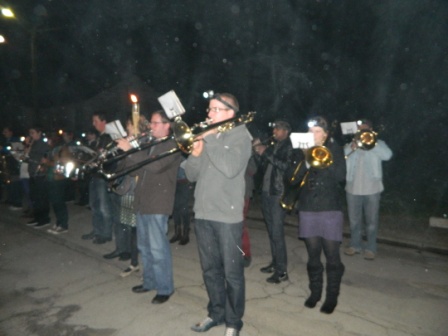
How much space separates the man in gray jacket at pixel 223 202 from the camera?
3.33 meters

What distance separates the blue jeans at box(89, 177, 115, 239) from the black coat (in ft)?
13.7

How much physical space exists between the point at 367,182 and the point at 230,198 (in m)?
3.24

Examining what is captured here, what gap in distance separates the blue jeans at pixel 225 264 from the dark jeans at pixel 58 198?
5057 mm

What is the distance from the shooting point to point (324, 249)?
407 centimetres

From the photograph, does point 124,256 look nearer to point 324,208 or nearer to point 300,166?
point 300,166

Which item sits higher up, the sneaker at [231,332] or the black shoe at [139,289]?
the sneaker at [231,332]

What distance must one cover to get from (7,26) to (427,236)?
75.8ft

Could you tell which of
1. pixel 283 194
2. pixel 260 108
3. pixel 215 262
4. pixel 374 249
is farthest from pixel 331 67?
pixel 215 262

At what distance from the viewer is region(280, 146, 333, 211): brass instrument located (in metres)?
4.01

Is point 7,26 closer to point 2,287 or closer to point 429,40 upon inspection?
point 2,287

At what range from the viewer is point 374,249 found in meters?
5.98

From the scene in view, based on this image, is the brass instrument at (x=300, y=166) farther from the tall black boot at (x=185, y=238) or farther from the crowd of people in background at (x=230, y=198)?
the tall black boot at (x=185, y=238)

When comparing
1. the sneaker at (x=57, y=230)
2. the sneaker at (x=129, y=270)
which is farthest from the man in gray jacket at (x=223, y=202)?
the sneaker at (x=57, y=230)

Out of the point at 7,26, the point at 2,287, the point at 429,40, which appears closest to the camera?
the point at 2,287
